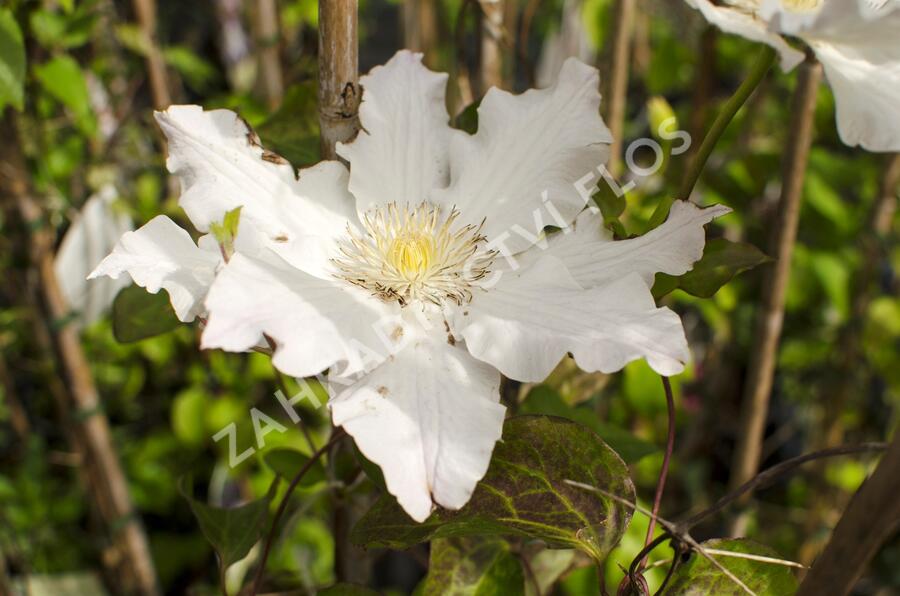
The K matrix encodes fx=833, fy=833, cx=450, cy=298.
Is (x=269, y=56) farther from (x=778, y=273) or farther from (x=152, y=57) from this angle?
(x=778, y=273)

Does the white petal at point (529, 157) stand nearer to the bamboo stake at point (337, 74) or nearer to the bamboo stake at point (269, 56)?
the bamboo stake at point (337, 74)

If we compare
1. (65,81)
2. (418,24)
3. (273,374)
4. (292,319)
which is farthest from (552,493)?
(418,24)

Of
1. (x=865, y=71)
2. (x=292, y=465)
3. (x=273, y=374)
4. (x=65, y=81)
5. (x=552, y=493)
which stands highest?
(x=865, y=71)

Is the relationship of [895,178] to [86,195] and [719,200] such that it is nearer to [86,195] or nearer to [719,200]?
[719,200]

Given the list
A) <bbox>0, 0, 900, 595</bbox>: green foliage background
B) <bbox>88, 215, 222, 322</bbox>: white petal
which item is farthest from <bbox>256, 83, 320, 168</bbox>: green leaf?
<bbox>0, 0, 900, 595</bbox>: green foliage background

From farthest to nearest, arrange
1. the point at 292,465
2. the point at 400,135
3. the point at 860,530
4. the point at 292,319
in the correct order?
1. the point at 292,465
2. the point at 400,135
3. the point at 292,319
4. the point at 860,530

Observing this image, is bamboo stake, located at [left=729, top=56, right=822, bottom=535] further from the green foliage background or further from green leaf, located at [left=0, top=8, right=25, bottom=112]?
green leaf, located at [left=0, top=8, right=25, bottom=112]
